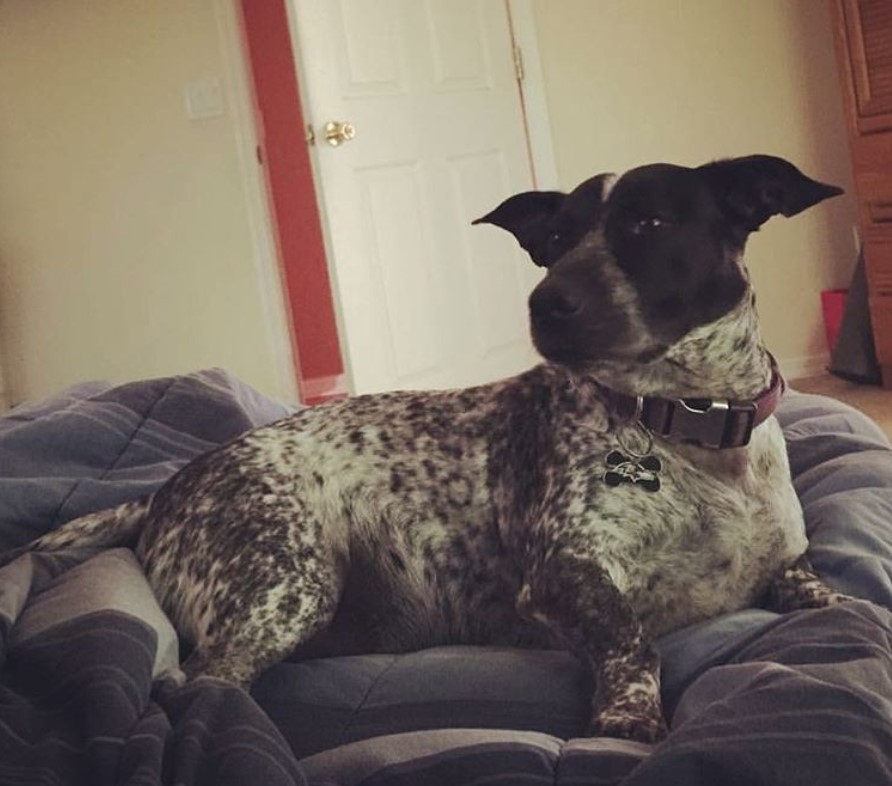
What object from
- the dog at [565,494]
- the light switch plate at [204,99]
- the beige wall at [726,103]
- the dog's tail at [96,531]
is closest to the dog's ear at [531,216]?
the dog at [565,494]

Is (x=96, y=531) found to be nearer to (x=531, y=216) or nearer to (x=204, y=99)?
(x=531, y=216)

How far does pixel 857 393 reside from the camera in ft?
15.0

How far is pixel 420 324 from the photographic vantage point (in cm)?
458

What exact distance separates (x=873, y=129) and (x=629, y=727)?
349cm

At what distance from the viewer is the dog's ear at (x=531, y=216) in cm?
203

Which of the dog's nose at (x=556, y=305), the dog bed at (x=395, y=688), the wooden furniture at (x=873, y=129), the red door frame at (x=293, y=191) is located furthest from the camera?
the red door frame at (x=293, y=191)

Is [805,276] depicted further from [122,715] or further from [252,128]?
[122,715]

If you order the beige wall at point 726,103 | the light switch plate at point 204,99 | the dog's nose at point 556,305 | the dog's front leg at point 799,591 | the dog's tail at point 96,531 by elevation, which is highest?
the light switch plate at point 204,99

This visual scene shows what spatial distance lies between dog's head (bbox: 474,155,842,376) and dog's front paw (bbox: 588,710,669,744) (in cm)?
50

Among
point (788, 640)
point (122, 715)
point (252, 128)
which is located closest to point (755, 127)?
point (252, 128)

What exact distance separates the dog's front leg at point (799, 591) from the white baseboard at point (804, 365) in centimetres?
341

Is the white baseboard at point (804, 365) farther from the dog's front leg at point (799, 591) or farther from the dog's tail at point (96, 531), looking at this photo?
the dog's tail at point (96, 531)

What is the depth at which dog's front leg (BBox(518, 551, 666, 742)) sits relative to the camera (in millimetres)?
1468

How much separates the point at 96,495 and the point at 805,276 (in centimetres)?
366
